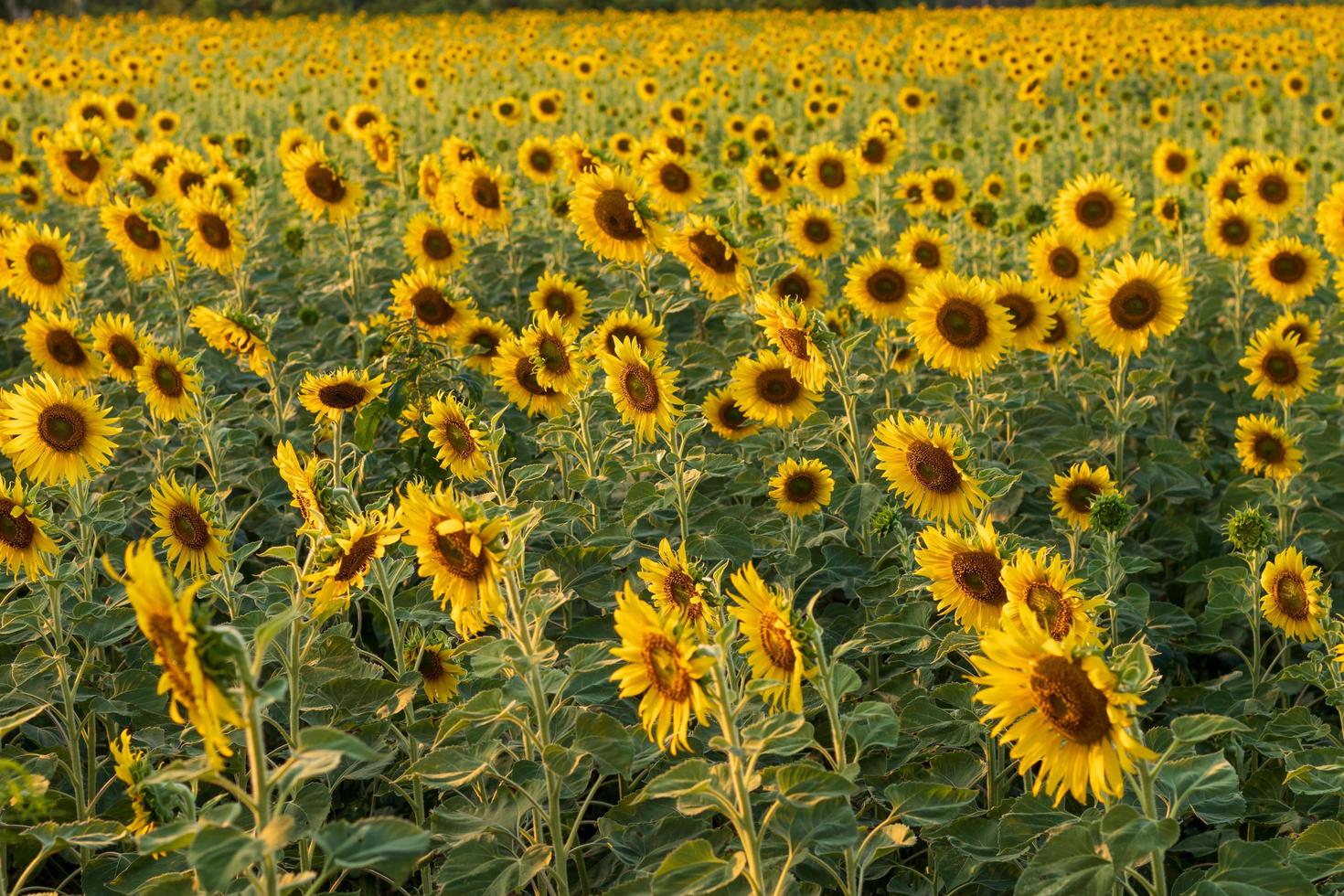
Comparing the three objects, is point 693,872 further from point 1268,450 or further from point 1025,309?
point 1268,450

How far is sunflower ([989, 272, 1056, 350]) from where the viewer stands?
4.50 meters

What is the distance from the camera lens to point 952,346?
414 cm

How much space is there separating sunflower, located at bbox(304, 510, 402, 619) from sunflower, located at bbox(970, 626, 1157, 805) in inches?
44.7

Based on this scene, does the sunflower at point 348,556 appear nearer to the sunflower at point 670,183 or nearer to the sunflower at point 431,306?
the sunflower at point 431,306

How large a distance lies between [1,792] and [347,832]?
24.1 inches

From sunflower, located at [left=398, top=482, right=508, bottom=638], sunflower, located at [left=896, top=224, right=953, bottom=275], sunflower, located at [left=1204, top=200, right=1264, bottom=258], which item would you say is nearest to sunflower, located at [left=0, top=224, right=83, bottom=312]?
sunflower, located at [left=398, top=482, right=508, bottom=638]

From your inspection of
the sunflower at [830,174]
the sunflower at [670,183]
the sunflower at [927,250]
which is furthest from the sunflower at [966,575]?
the sunflower at [830,174]

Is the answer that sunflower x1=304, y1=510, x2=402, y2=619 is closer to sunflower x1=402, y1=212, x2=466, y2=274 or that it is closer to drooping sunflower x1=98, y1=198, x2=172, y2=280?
sunflower x1=402, y1=212, x2=466, y2=274

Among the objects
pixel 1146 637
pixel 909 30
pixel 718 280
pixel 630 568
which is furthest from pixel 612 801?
pixel 909 30

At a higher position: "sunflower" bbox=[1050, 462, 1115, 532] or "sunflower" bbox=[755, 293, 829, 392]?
"sunflower" bbox=[755, 293, 829, 392]

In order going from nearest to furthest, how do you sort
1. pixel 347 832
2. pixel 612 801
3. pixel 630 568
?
pixel 347 832 → pixel 612 801 → pixel 630 568

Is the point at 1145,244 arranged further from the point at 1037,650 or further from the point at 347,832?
the point at 347,832

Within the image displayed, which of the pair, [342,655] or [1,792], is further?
[342,655]

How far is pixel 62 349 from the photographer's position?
4.11 metres
